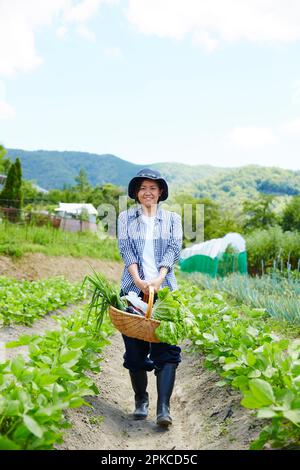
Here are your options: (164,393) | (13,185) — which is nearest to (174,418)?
(164,393)

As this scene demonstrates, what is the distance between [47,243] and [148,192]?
1328 centimetres

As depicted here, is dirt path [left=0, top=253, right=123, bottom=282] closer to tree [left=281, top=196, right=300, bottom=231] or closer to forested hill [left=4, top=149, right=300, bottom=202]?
tree [left=281, top=196, right=300, bottom=231]

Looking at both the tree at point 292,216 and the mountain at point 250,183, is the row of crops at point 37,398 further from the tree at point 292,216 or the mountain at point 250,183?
the mountain at point 250,183

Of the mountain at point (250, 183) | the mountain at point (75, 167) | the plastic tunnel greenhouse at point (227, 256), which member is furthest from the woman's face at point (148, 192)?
the mountain at point (75, 167)

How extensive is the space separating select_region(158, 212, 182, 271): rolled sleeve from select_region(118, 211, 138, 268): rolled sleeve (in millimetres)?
197

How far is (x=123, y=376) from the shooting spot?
4.93 meters

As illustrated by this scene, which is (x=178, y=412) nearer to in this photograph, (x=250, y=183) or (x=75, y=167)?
(x=250, y=183)

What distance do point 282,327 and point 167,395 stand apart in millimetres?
3187

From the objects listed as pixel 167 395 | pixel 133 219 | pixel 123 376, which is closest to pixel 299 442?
pixel 167 395

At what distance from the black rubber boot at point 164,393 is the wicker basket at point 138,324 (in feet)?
1.04

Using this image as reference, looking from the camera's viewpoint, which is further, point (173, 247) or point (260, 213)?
point (260, 213)

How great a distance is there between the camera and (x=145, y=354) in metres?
3.47

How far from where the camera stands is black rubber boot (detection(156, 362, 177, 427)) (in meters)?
3.23
